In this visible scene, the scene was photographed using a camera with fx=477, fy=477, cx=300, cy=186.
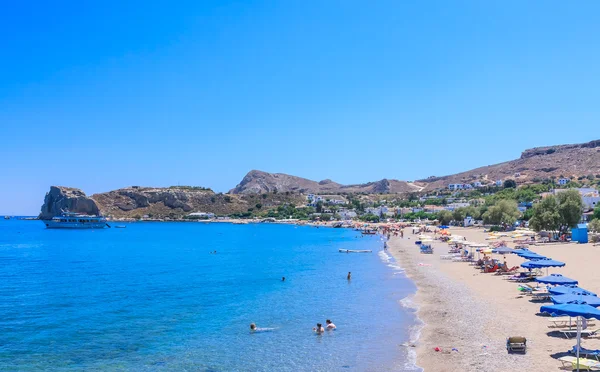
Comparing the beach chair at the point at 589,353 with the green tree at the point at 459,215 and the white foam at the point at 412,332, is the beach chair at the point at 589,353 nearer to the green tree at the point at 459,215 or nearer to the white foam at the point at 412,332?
the white foam at the point at 412,332

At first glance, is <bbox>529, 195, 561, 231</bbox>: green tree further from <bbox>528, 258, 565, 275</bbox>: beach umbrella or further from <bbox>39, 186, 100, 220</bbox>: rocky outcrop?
<bbox>39, 186, 100, 220</bbox>: rocky outcrop

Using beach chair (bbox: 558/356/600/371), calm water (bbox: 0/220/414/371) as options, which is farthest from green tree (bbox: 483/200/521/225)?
beach chair (bbox: 558/356/600/371)

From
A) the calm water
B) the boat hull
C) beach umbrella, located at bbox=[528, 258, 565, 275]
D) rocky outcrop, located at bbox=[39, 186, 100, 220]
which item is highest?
rocky outcrop, located at bbox=[39, 186, 100, 220]

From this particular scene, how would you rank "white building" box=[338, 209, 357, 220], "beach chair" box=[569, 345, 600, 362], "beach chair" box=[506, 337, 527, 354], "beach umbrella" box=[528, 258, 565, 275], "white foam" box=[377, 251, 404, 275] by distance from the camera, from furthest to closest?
"white building" box=[338, 209, 357, 220] < "white foam" box=[377, 251, 404, 275] < "beach umbrella" box=[528, 258, 565, 275] < "beach chair" box=[506, 337, 527, 354] < "beach chair" box=[569, 345, 600, 362]

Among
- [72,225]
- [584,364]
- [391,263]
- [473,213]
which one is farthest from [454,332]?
[72,225]

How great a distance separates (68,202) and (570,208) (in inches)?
6414

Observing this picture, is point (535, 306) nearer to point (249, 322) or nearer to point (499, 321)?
point (499, 321)

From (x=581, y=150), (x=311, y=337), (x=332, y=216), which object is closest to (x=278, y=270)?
(x=311, y=337)

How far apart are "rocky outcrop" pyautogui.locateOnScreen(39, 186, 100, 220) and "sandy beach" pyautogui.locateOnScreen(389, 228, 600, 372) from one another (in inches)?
6312

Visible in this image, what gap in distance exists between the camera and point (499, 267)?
32.8 metres

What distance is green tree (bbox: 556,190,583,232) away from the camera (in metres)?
48.9

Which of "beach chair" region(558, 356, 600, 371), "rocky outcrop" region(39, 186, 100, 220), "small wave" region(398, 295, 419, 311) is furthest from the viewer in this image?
"rocky outcrop" region(39, 186, 100, 220)

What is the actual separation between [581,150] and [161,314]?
700 ft

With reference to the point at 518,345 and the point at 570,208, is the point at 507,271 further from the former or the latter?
the point at 570,208
